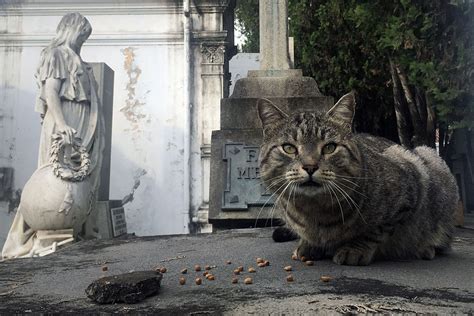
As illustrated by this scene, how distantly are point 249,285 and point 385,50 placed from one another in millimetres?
7591

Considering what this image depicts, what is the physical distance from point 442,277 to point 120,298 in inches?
59.8

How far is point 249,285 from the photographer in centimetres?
249

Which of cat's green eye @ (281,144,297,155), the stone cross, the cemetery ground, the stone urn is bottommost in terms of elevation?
the cemetery ground

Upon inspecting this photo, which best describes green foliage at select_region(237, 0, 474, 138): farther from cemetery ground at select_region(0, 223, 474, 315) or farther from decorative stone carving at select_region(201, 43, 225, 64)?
cemetery ground at select_region(0, 223, 474, 315)

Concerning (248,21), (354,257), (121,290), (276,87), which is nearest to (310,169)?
(354,257)

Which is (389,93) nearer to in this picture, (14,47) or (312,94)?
(312,94)

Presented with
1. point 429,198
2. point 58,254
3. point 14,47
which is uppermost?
point 14,47

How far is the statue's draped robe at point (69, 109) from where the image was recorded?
6281mm

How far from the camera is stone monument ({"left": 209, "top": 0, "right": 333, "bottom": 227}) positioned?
17.4 feet

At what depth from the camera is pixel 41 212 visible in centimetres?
598

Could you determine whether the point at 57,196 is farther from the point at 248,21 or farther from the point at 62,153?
the point at 248,21

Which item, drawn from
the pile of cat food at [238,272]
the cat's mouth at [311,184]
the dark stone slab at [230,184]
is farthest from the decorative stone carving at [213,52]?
the cat's mouth at [311,184]

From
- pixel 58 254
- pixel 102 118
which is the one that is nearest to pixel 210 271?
pixel 58 254

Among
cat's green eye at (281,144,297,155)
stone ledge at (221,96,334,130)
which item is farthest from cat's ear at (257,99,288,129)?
stone ledge at (221,96,334,130)
